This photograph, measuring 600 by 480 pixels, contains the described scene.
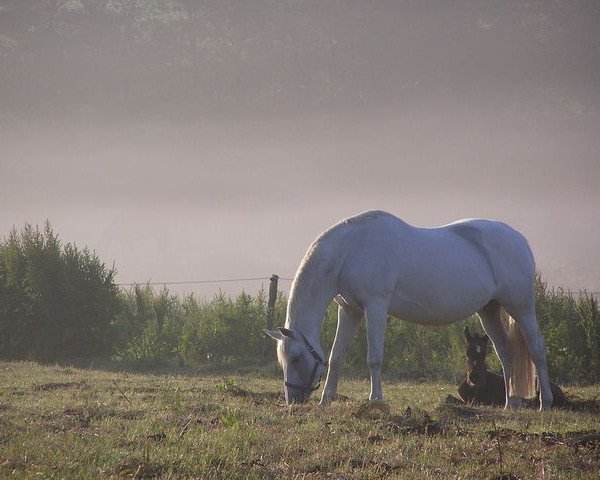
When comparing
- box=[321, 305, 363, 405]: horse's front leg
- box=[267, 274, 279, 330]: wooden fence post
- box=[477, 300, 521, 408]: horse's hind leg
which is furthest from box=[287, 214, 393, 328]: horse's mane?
box=[267, 274, 279, 330]: wooden fence post

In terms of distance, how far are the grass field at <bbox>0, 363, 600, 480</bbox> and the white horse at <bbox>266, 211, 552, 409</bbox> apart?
0.75 metres

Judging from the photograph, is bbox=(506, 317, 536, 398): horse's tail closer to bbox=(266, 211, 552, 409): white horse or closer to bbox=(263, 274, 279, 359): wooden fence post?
bbox=(266, 211, 552, 409): white horse

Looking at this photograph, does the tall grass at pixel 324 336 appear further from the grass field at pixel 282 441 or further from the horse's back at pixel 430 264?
the grass field at pixel 282 441

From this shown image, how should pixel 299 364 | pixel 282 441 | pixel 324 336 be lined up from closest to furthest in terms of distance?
pixel 282 441
pixel 299 364
pixel 324 336

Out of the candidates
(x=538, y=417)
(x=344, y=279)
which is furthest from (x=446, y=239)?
(x=538, y=417)

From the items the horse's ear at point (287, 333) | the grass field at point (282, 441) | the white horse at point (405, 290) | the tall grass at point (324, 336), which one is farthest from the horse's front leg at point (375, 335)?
the tall grass at point (324, 336)

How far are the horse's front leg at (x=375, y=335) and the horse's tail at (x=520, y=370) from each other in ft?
7.66

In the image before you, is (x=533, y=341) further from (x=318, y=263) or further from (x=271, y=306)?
(x=271, y=306)

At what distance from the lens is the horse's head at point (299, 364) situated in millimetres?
10500

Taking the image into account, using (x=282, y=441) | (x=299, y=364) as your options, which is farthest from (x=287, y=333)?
(x=282, y=441)

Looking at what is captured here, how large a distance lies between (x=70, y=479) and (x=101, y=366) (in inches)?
617

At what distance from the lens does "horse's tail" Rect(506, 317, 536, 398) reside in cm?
1212

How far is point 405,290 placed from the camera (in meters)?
11.2

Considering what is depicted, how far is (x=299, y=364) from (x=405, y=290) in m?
1.76
